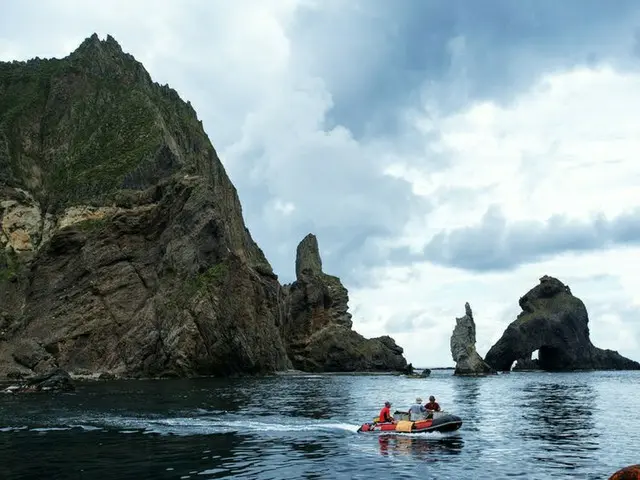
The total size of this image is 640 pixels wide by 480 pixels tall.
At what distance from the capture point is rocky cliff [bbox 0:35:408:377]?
126 metres

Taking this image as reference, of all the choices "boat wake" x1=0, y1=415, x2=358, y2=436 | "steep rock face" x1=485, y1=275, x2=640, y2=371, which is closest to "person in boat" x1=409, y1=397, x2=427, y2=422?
"boat wake" x1=0, y1=415, x2=358, y2=436

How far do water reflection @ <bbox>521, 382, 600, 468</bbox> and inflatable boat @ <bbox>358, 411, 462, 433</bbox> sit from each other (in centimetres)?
516

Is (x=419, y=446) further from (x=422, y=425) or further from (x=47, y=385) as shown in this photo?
(x=47, y=385)

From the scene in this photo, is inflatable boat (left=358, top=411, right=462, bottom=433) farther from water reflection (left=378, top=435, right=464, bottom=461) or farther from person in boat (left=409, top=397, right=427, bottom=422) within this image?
water reflection (left=378, top=435, right=464, bottom=461)

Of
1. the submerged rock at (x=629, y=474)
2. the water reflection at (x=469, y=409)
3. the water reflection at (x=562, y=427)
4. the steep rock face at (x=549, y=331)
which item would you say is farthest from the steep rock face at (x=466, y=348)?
the submerged rock at (x=629, y=474)

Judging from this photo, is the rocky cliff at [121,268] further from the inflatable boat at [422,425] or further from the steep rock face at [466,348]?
the inflatable boat at [422,425]

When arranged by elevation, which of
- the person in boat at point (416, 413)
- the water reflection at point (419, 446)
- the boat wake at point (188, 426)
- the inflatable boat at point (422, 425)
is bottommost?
the water reflection at point (419, 446)

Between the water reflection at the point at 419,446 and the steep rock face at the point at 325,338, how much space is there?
440 feet

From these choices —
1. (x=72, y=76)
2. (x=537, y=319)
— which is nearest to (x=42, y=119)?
(x=72, y=76)

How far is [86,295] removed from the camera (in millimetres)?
134500

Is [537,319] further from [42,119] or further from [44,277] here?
[42,119]

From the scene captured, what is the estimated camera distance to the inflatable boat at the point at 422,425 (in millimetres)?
42625

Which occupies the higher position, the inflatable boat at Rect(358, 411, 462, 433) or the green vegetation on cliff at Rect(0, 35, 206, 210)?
the green vegetation on cliff at Rect(0, 35, 206, 210)

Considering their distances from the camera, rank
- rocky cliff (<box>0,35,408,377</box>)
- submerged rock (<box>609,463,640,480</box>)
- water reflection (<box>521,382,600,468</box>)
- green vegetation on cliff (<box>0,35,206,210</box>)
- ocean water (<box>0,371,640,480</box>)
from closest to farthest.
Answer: submerged rock (<box>609,463,640,480</box>) → ocean water (<box>0,371,640,480</box>) → water reflection (<box>521,382,600,468</box>) → rocky cliff (<box>0,35,408,377</box>) → green vegetation on cliff (<box>0,35,206,210</box>)
